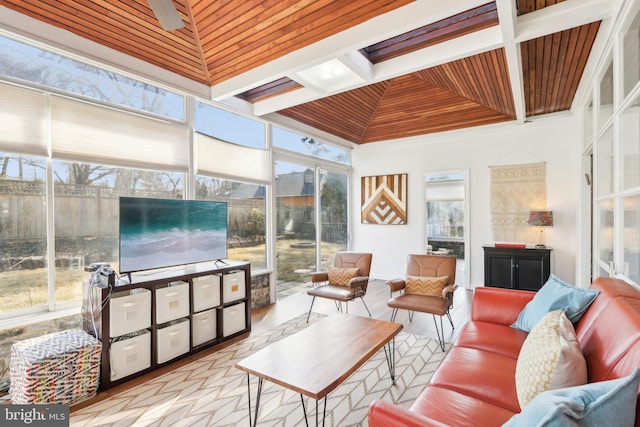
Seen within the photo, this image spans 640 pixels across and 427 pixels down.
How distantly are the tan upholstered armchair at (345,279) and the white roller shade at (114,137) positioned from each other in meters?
2.23

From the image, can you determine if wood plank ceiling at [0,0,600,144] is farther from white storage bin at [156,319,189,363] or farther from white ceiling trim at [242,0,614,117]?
white storage bin at [156,319,189,363]

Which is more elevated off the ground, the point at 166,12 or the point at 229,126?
the point at 229,126

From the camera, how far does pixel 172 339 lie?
2885 mm

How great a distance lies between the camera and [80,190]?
9.39ft

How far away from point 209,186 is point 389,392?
3041 mm

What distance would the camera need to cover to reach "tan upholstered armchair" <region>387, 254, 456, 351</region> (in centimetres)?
317

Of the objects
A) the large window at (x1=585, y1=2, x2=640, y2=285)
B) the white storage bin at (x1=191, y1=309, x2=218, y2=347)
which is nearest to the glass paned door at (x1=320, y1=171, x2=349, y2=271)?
the white storage bin at (x1=191, y1=309, x2=218, y2=347)

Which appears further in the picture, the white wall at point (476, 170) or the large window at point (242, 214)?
the white wall at point (476, 170)

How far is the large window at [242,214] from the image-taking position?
3.97 metres

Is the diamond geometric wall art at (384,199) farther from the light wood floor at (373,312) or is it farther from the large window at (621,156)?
the large window at (621,156)

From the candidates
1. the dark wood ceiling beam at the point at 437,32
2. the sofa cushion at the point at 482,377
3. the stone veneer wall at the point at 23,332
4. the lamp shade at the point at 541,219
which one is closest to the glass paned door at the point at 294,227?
the dark wood ceiling beam at the point at 437,32

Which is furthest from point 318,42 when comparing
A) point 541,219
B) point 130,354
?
point 541,219

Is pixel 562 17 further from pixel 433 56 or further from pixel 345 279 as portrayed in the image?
pixel 345 279

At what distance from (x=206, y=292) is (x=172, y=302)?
1.21ft
